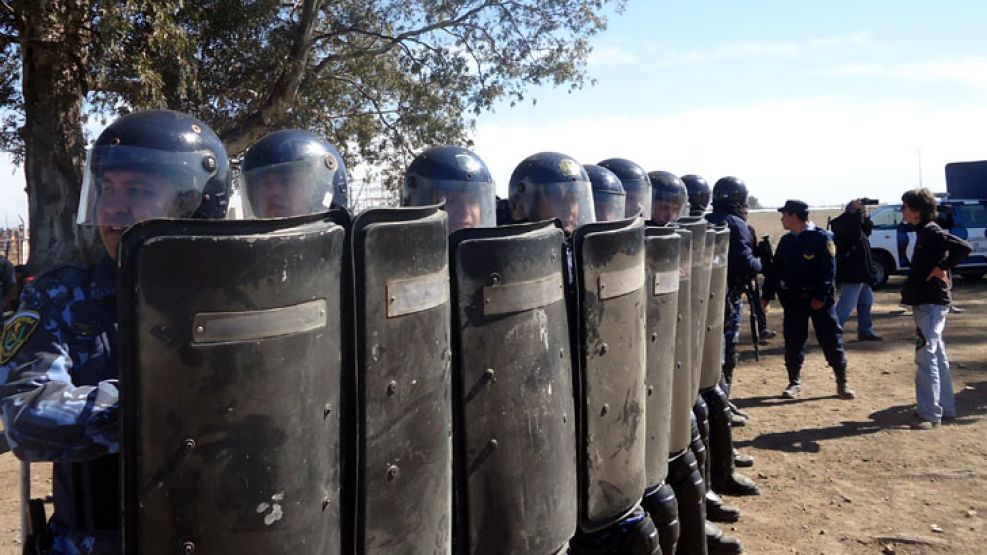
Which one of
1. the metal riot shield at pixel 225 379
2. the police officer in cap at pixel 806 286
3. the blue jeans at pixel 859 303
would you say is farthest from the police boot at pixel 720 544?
the blue jeans at pixel 859 303

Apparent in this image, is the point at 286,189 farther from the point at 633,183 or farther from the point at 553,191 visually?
the point at 633,183

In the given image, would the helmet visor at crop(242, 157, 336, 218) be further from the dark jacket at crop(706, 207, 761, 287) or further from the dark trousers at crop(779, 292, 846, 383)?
the dark trousers at crop(779, 292, 846, 383)

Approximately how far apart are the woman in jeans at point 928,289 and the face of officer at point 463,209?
4420mm

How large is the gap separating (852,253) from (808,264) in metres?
2.42

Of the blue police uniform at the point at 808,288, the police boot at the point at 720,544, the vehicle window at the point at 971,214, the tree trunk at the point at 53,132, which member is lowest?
the police boot at the point at 720,544

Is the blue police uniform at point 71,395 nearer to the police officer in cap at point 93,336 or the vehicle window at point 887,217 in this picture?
the police officer in cap at point 93,336

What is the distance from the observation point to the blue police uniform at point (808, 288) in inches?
270

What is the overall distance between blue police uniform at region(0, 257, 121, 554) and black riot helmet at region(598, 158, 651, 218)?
10.7 feet

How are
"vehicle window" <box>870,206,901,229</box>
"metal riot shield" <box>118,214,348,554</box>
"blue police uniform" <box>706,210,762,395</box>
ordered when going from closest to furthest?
1. "metal riot shield" <box>118,214,348,554</box>
2. "blue police uniform" <box>706,210,762,395</box>
3. "vehicle window" <box>870,206,901,229</box>

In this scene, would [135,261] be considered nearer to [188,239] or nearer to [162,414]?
[188,239]

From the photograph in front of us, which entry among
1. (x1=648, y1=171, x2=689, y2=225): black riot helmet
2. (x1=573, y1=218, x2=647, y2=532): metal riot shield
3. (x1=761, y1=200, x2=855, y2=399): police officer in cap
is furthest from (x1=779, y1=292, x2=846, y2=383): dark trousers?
(x1=573, y1=218, x2=647, y2=532): metal riot shield

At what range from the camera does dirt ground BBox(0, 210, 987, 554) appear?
4.24 metres

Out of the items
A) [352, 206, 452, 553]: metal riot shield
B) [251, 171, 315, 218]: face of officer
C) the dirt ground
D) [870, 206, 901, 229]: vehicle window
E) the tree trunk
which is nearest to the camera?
[352, 206, 452, 553]: metal riot shield

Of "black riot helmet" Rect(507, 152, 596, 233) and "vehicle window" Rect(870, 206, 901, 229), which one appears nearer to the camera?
"black riot helmet" Rect(507, 152, 596, 233)
